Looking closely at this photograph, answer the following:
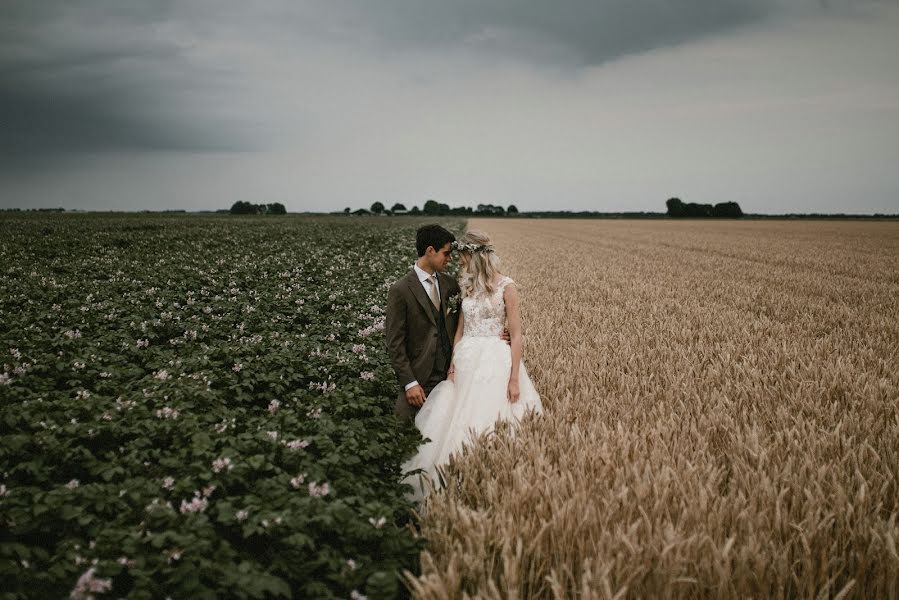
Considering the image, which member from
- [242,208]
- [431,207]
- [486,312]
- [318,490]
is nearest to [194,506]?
[318,490]

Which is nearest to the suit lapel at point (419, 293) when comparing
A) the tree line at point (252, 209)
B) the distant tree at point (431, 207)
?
the tree line at point (252, 209)

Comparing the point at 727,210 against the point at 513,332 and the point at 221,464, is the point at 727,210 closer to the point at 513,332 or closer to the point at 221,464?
the point at 513,332

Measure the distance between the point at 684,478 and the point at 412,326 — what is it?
2.36 meters

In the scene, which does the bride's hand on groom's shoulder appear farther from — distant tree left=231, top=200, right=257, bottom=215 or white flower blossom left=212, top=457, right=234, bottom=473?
distant tree left=231, top=200, right=257, bottom=215

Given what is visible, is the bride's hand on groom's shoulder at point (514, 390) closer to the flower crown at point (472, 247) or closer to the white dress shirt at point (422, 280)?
the white dress shirt at point (422, 280)

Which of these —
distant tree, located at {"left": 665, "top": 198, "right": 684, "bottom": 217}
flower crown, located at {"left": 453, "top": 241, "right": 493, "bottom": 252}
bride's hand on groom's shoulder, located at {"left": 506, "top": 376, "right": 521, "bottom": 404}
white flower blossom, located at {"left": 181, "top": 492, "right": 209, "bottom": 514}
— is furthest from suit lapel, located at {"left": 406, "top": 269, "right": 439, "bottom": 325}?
distant tree, located at {"left": 665, "top": 198, "right": 684, "bottom": 217}

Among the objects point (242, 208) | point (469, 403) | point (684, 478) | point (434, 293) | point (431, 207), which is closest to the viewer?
point (684, 478)

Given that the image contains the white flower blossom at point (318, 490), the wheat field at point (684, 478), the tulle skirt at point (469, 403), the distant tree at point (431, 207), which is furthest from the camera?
the distant tree at point (431, 207)

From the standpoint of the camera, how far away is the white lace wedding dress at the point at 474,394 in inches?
143

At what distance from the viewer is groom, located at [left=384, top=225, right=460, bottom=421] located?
395 cm

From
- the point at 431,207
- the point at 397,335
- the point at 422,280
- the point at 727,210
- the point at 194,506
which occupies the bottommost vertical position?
the point at 194,506

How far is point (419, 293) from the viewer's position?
4.05 m

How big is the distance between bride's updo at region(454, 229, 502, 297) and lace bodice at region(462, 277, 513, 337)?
7 cm

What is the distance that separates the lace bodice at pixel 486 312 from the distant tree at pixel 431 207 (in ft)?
505
